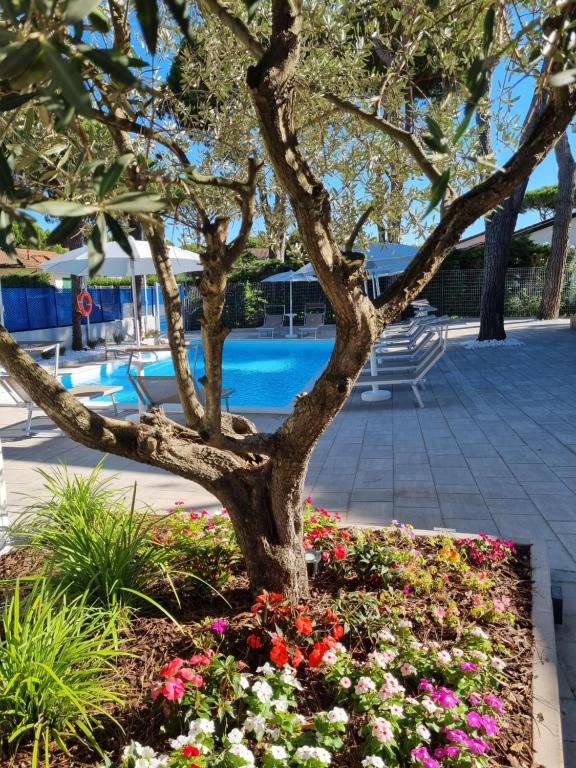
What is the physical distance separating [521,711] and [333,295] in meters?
1.64

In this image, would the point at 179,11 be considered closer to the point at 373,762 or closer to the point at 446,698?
the point at 373,762

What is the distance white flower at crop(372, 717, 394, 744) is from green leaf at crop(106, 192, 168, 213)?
1.63 m

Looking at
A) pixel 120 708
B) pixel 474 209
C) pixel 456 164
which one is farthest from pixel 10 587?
pixel 456 164

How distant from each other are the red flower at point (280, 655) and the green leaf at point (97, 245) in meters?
1.60

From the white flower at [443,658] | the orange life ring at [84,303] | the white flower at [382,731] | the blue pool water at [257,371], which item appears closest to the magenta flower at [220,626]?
the white flower at [382,731]

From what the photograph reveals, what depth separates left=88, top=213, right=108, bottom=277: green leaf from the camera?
2.98 feet

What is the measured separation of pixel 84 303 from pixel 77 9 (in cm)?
1606

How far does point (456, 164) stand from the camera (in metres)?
2.88

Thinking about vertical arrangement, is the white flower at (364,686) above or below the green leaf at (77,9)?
below

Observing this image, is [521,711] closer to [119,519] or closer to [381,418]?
[119,519]

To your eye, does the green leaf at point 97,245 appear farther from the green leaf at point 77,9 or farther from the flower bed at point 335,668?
the flower bed at point 335,668

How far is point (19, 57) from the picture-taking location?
31.9 inches

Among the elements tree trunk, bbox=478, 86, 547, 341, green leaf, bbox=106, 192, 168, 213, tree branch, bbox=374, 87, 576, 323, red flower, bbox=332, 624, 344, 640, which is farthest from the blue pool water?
green leaf, bbox=106, 192, 168, 213

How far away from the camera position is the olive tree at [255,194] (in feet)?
3.69
